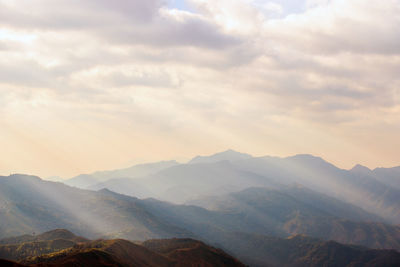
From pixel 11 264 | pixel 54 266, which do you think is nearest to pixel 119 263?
pixel 54 266

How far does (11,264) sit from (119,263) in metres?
62.5

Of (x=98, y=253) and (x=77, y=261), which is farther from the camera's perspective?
(x=98, y=253)

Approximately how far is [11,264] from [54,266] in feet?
78.2

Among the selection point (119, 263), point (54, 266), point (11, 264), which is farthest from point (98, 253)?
point (11, 264)

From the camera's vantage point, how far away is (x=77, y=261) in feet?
589

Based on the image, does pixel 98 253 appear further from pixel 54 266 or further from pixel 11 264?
pixel 11 264

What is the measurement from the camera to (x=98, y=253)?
19850cm

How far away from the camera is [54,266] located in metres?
168

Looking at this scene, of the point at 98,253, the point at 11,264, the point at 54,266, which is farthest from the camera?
the point at 98,253

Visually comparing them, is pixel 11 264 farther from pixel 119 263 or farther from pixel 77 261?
pixel 119 263

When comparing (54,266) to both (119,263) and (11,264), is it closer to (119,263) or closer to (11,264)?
(11,264)

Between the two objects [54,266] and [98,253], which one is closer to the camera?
[54,266]

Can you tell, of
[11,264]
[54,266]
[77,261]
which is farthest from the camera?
[77,261]

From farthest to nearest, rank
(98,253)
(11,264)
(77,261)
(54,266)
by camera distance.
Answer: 1. (98,253)
2. (77,261)
3. (54,266)
4. (11,264)
